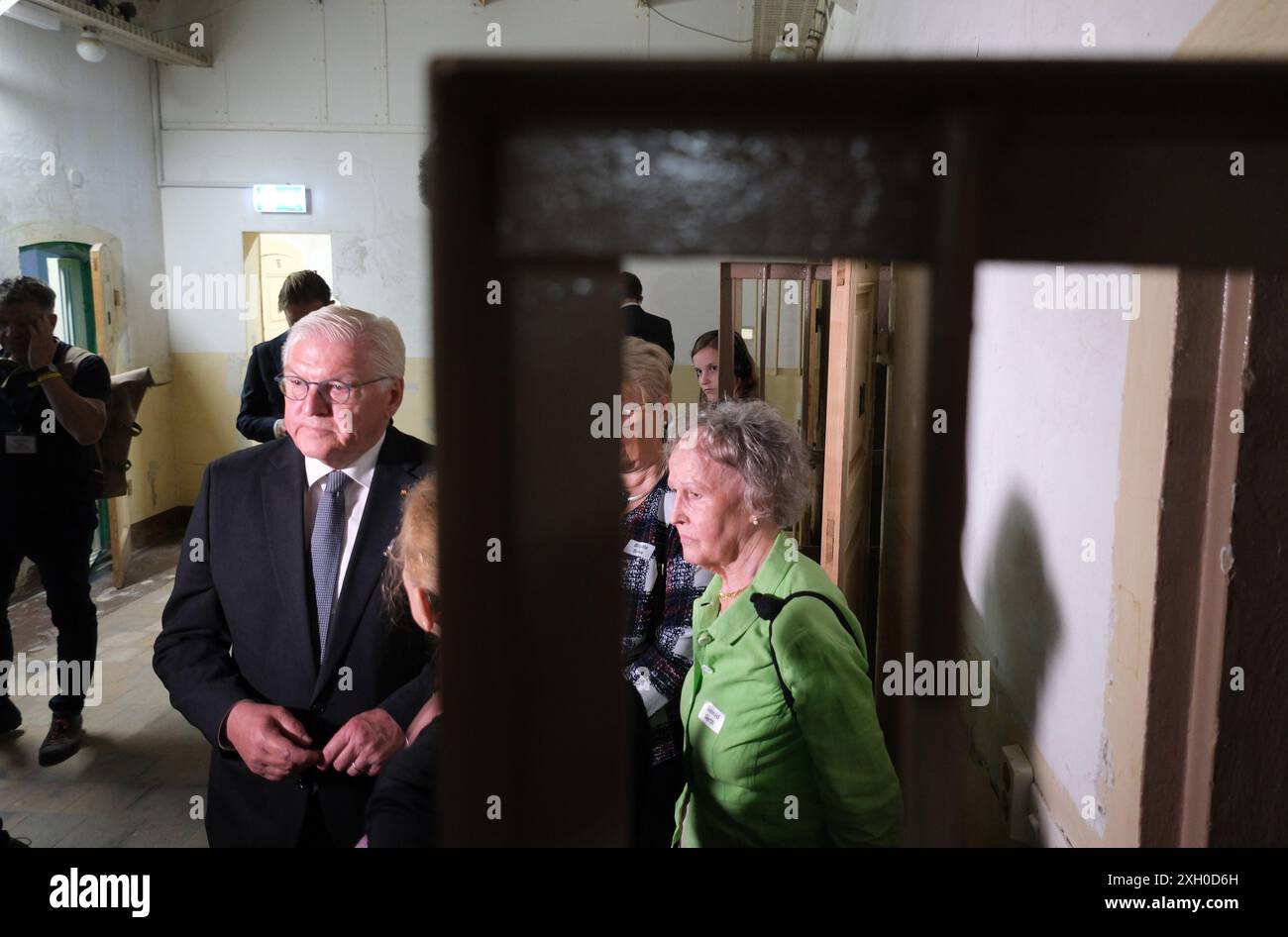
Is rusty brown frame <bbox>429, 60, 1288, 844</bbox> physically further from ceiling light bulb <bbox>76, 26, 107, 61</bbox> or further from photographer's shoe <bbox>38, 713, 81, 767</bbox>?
ceiling light bulb <bbox>76, 26, 107, 61</bbox>

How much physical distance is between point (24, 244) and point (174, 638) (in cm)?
514

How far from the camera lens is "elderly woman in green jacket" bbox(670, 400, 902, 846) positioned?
4.90 ft

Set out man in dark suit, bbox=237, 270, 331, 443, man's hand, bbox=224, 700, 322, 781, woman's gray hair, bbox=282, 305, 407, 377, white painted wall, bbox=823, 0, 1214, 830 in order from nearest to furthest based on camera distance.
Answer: white painted wall, bbox=823, 0, 1214, 830, man's hand, bbox=224, 700, 322, 781, woman's gray hair, bbox=282, 305, 407, 377, man in dark suit, bbox=237, 270, 331, 443

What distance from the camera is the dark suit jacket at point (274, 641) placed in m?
1.67

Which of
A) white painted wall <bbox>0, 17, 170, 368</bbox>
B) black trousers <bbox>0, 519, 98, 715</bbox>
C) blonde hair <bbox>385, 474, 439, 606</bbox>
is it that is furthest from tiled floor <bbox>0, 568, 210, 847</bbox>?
white painted wall <bbox>0, 17, 170, 368</bbox>

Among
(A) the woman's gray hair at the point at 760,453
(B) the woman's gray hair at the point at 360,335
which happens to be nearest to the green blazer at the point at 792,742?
(A) the woman's gray hair at the point at 760,453

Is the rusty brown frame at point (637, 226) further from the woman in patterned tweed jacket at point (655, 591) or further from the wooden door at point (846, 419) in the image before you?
the wooden door at point (846, 419)

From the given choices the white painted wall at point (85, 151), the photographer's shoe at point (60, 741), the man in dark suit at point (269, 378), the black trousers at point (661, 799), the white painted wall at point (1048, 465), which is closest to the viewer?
the white painted wall at point (1048, 465)

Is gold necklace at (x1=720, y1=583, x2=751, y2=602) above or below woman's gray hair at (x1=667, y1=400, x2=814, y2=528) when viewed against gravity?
below

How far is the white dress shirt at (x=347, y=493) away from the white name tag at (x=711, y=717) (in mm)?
757

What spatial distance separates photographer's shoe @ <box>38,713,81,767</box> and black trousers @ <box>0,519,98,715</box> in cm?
23

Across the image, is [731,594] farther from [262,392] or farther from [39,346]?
[39,346]

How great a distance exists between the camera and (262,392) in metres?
3.27

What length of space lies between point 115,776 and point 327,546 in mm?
2486
